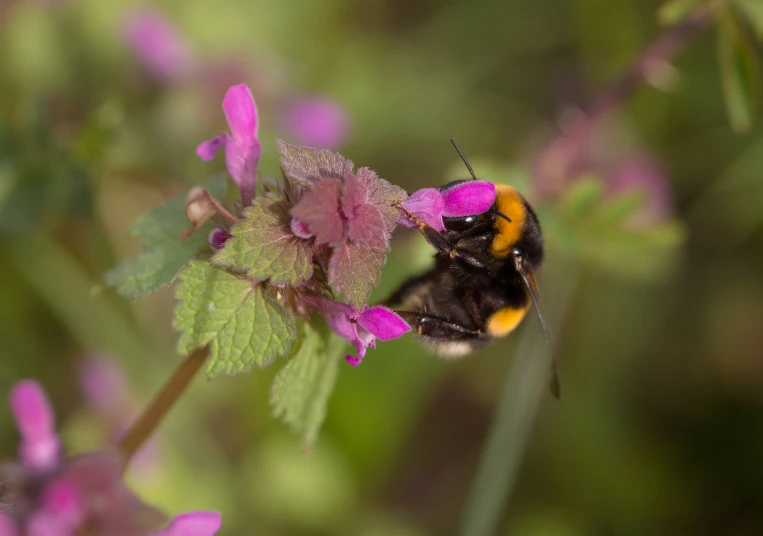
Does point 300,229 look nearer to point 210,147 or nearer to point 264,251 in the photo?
point 264,251

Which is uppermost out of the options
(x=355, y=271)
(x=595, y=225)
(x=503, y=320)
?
(x=355, y=271)

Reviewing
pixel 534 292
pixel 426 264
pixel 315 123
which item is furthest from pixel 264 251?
pixel 315 123

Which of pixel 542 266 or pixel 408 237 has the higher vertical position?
pixel 542 266

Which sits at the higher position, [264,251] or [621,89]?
[264,251]

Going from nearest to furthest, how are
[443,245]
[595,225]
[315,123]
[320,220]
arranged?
[320,220] < [443,245] < [595,225] < [315,123]

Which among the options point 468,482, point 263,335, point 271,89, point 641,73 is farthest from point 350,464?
point 263,335

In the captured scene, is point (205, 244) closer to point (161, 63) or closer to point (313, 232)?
point (313, 232)

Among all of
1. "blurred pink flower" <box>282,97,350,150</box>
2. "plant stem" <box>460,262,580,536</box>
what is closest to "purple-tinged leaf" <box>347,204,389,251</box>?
"plant stem" <box>460,262,580,536</box>

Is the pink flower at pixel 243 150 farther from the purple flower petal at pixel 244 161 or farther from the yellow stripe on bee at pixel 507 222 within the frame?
the yellow stripe on bee at pixel 507 222
